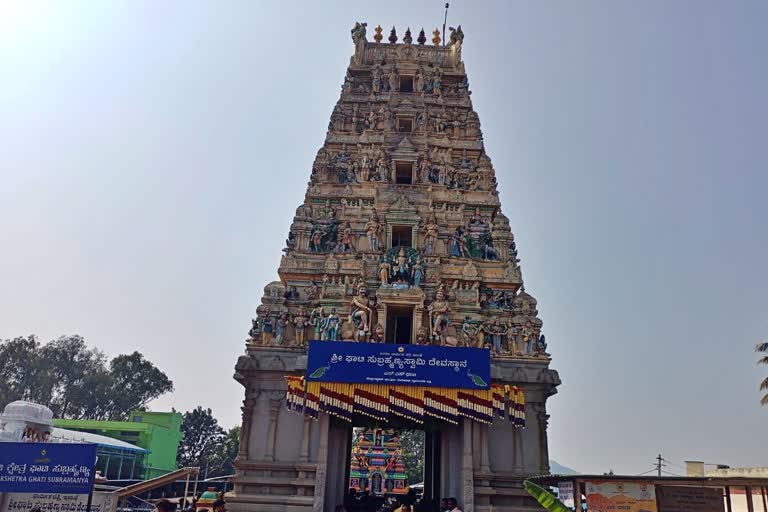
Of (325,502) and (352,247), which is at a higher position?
(352,247)

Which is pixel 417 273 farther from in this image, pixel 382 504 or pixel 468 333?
pixel 382 504

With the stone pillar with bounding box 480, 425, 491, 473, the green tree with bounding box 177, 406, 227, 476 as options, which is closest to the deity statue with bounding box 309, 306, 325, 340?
the stone pillar with bounding box 480, 425, 491, 473

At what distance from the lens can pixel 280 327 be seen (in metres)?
20.0

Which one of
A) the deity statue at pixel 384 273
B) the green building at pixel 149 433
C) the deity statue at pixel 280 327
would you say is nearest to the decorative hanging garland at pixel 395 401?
the deity statue at pixel 280 327

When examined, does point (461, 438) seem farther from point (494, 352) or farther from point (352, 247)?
point (352, 247)

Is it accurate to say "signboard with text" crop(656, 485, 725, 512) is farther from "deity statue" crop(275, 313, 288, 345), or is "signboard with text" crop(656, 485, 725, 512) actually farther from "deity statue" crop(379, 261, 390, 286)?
"deity statue" crop(275, 313, 288, 345)

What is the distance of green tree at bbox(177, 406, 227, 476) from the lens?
55906 millimetres

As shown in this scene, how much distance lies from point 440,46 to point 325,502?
2108 cm

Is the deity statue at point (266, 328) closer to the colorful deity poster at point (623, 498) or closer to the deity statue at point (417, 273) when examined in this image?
the deity statue at point (417, 273)

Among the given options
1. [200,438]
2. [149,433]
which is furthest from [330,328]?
Result: [200,438]

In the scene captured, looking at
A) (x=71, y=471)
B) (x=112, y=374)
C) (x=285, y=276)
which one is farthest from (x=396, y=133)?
(x=112, y=374)

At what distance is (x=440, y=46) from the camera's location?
94.7ft

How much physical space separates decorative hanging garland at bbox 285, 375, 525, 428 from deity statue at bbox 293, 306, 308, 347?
220 cm

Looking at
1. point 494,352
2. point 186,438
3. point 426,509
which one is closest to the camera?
point 426,509
